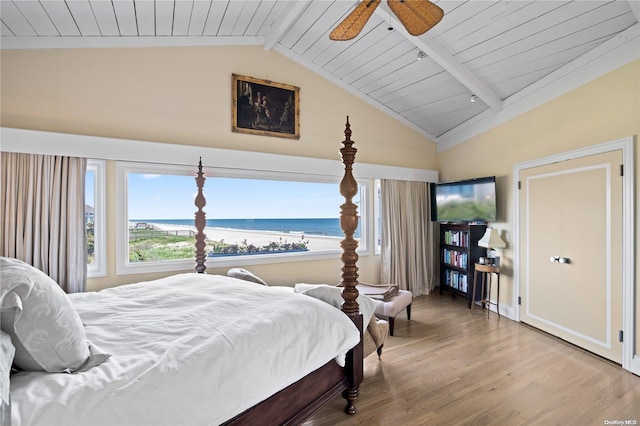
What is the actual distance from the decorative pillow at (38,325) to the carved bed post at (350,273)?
137 centimetres

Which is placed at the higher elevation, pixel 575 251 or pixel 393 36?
pixel 393 36

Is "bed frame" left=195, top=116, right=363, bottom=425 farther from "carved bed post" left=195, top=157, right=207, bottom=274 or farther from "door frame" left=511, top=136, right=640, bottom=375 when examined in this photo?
"door frame" left=511, top=136, right=640, bottom=375

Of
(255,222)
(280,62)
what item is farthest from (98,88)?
(255,222)

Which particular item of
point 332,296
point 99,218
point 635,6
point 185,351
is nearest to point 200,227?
point 99,218

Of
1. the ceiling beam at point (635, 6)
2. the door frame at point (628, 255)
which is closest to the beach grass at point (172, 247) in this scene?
the door frame at point (628, 255)

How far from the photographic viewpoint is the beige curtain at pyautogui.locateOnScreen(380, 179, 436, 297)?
16.1 feet

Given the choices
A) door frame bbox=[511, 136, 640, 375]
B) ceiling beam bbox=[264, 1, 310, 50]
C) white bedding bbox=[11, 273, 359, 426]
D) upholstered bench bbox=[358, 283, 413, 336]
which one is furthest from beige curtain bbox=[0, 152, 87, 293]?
door frame bbox=[511, 136, 640, 375]

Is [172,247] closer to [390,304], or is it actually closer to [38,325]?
[390,304]

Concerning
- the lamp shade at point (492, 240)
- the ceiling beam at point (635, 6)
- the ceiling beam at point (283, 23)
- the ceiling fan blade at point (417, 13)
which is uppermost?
the ceiling beam at point (283, 23)

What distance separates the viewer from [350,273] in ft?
7.04

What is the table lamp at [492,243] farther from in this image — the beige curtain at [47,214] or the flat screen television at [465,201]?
the beige curtain at [47,214]

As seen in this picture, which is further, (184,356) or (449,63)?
(449,63)

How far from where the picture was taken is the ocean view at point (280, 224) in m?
3.97

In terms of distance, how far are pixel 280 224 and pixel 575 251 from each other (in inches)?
160
